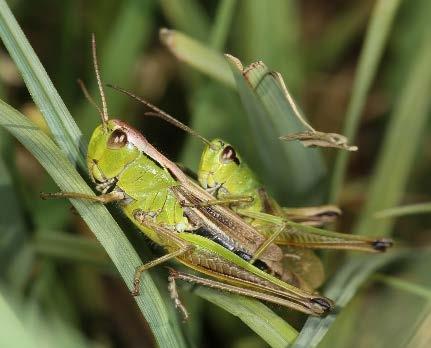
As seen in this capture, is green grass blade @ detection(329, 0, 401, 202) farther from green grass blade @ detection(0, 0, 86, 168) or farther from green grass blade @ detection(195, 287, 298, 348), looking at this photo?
green grass blade @ detection(0, 0, 86, 168)

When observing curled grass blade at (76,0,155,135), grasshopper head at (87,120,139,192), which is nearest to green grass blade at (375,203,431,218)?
grasshopper head at (87,120,139,192)

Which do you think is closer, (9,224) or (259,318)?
(259,318)

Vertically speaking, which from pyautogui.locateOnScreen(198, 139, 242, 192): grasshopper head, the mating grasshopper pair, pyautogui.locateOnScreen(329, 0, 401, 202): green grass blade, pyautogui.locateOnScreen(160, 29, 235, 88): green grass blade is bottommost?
the mating grasshopper pair

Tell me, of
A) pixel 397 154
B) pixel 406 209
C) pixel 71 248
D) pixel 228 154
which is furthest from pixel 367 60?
pixel 71 248

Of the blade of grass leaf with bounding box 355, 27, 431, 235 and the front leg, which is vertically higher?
the blade of grass leaf with bounding box 355, 27, 431, 235

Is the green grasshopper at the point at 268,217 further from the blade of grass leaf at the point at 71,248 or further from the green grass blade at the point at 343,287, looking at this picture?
the blade of grass leaf at the point at 71,248

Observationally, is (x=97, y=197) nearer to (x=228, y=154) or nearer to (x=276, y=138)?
(x=228, y=154)

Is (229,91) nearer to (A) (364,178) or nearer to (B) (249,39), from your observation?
(B) (249,39)

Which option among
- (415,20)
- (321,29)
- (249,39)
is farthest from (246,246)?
(321,29)
